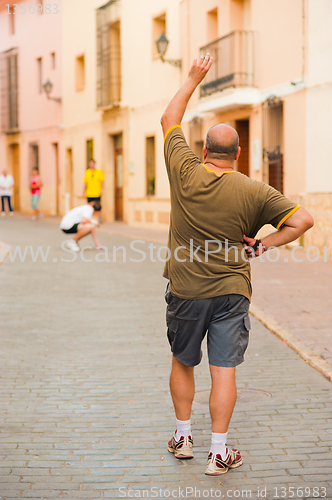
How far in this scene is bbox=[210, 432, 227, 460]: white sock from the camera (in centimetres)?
377

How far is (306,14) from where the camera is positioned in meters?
15.7

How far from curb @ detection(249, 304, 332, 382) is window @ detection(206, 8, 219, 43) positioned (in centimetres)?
1376

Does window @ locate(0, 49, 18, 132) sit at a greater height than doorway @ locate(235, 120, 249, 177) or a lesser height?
greater

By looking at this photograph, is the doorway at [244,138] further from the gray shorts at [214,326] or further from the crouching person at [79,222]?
the gray shorts at [214,326]

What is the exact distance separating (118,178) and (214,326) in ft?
78.4

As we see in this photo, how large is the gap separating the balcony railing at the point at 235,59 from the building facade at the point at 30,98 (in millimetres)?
13631

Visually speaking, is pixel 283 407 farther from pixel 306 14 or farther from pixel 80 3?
pixel 80 3

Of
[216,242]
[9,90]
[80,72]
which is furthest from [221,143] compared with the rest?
[9,90]

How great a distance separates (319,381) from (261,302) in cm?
369

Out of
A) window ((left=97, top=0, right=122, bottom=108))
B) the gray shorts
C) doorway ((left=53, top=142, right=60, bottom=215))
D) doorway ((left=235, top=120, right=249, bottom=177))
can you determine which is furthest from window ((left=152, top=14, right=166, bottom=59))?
the gray shorts

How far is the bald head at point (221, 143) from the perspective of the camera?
377cm

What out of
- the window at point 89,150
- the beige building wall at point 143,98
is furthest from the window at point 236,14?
the window at point 89,150

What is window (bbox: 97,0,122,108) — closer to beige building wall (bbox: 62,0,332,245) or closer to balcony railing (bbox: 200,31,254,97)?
beige building wall (bbox: 62,0,332,245)

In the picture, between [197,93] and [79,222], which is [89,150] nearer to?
[197,93]
